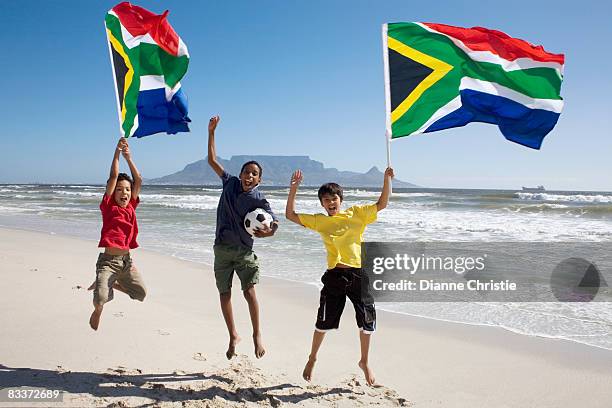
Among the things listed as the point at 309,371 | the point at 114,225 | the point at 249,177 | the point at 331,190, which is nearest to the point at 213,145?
the point at 249,177

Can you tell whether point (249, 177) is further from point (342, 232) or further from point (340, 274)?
point (340, 274)

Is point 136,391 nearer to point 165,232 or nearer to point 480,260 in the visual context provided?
point 480,260

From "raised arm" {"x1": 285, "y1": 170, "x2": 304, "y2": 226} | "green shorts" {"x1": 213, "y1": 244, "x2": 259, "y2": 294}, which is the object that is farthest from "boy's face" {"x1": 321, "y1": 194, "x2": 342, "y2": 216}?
"green shorts" {"x1": 213, "y1": 244, "x2": 259, "y2": 294}

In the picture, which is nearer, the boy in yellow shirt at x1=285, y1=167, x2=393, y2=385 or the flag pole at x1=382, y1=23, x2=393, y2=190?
the boy in yellow shirt at x1=285, y1=167, x2=393, y2=385

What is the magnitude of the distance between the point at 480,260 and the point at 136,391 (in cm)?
946

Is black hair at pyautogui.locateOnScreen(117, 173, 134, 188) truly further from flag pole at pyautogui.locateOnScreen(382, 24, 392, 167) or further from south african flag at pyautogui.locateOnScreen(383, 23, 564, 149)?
south african flag at pyautogui.locateOnScreen(383, 23, 564, 149)

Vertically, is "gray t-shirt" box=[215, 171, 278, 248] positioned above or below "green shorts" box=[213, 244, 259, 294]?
above

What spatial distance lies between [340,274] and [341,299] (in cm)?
25

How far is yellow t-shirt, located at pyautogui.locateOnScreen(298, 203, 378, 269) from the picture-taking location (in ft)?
14.5

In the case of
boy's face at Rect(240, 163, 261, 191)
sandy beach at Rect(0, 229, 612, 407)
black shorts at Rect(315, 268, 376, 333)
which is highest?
boy's face at Rect(240, 163, 261, 191)

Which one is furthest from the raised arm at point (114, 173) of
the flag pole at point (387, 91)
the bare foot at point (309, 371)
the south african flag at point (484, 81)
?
the south african flag at point (484, 81)

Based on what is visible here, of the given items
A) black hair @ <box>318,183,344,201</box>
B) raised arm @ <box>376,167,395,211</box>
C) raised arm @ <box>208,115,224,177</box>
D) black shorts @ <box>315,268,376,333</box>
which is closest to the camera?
black shorts @ <box>315,268,376,333</box>

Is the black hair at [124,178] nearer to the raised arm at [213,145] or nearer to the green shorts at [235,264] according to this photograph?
the raised arm at [213,145]

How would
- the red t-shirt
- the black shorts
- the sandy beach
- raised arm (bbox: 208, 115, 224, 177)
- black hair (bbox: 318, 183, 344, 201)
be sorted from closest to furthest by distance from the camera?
the sandy beach < the black shorts < black hair (bbox: 318, 183, 344, 201) < the red t-shirt < raised arm (bbox: 208, 115, 224, 177)
